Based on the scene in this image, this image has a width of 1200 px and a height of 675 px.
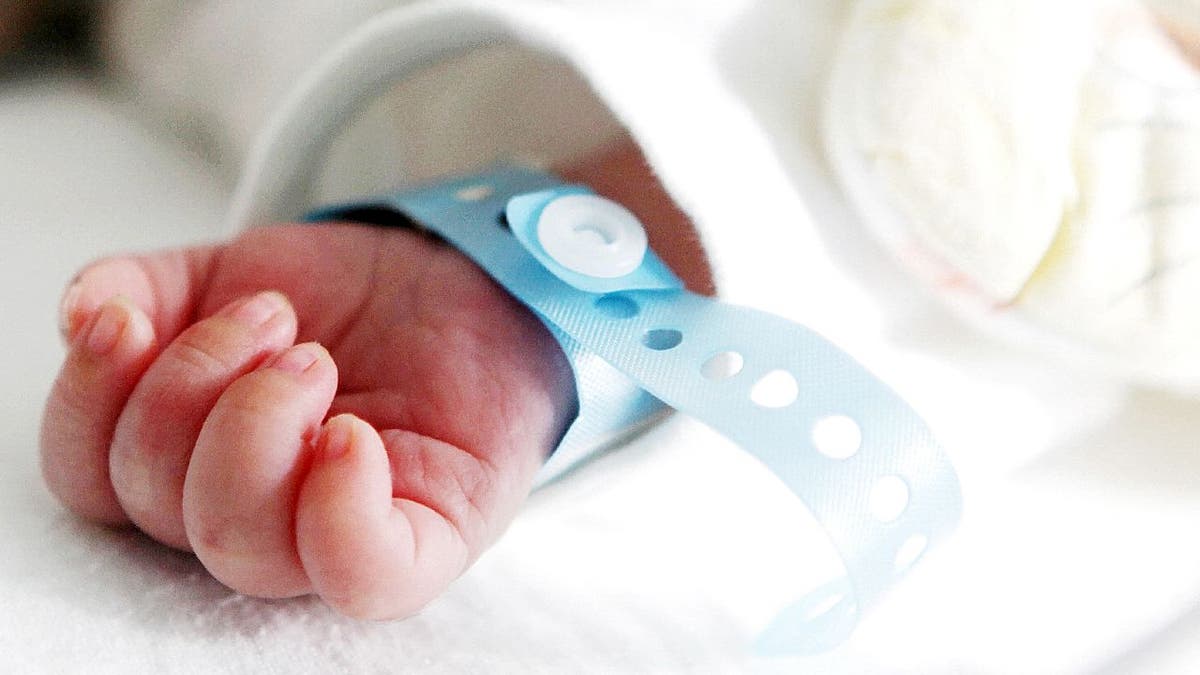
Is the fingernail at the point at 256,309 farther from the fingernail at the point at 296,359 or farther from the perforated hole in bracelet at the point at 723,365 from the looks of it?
the perforated hole in bracelet at the point at 723,365

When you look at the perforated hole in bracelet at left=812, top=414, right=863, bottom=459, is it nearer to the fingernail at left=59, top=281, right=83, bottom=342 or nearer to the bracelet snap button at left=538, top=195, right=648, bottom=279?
the bracelet snap button at left=538, top=195, right=648, bottom=279

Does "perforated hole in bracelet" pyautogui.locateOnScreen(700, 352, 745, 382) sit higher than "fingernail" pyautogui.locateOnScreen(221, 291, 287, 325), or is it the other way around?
"fingernail" pyautogui.locateOnScreen(221, 291, 287, 325)

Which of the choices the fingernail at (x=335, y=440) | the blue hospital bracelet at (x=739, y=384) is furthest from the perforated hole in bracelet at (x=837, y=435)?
the fingernail at (x=335, y=440)

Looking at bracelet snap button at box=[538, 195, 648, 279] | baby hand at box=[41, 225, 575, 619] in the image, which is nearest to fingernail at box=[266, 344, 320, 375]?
baby hand at box=[41, 225, 575, 619]

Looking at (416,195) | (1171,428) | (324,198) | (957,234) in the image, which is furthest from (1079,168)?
(324,198)

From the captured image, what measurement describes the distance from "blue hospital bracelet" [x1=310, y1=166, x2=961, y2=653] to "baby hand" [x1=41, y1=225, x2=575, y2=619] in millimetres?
19

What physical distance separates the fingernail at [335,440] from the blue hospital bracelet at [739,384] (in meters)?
0.11

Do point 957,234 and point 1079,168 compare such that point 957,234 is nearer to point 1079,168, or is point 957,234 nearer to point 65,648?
point 1079,168

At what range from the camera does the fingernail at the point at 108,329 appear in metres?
0.33

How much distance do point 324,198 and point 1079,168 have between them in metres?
0.38

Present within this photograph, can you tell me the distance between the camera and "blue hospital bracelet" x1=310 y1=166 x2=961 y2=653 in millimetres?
367

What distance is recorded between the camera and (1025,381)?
1.66ft

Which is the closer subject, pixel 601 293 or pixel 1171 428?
pixel 601 293

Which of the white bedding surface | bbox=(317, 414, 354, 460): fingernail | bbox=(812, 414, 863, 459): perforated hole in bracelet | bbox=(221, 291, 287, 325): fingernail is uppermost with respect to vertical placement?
bbox=(221, 291, 287, 325): fingernail
